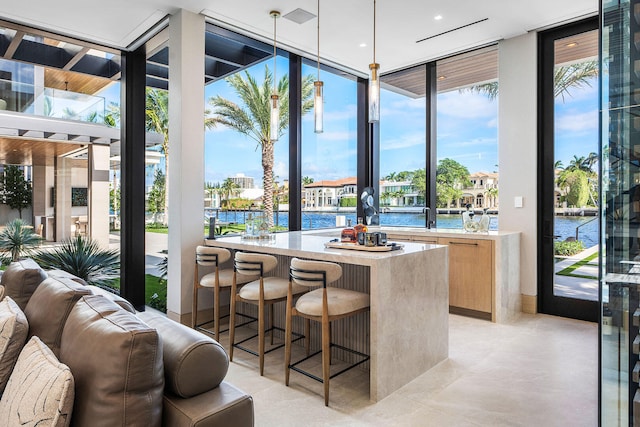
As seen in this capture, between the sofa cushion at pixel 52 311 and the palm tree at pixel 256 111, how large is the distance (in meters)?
3.64

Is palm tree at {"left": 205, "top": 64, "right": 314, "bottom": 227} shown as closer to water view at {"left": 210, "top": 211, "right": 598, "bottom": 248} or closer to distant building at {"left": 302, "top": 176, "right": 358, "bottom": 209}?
water view at {"left": 210, "top": 211, "right": 598, "bottom": 248}

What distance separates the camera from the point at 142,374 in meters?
1.11

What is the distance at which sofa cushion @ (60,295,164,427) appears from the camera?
1.08 m

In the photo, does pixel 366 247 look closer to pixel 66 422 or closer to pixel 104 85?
pixel 66 422

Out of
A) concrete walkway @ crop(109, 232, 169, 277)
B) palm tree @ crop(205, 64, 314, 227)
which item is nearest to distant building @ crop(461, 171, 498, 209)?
palm tree @ crop(205, 64, 314, 227)

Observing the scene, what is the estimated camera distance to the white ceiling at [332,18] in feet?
12.8

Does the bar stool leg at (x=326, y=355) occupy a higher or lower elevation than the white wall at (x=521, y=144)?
lower

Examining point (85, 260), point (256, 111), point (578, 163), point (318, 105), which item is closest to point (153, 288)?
point (85, 260)

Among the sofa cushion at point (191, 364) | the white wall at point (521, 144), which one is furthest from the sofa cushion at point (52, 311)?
the white wall at point (521, 144)

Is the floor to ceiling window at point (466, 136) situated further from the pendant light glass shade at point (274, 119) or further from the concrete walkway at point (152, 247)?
the concrete walkway at point (152, 247)

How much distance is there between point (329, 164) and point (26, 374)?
5101 millimetres

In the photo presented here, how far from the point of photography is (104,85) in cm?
553

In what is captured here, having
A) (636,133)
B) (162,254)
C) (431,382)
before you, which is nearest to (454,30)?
(636,133)

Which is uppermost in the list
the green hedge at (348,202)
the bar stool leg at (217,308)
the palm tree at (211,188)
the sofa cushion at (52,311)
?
the palm tree at (211,188)
